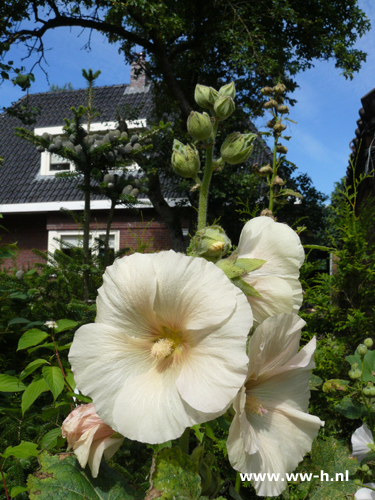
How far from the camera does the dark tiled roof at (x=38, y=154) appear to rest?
1010 cm

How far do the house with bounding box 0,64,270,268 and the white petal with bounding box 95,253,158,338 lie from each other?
293 inches

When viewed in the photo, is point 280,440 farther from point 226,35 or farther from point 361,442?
point 226,35

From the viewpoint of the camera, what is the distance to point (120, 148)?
2.93 meters

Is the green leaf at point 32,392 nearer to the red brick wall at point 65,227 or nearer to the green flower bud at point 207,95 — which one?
the green flower bud at point 207,95

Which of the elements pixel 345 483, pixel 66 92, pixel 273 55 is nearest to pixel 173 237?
pixel 273 55

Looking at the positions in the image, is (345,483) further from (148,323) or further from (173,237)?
(173,237)

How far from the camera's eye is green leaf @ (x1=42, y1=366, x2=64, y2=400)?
1070 mm

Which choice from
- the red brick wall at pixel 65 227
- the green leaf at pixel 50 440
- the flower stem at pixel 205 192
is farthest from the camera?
the red brick wall at pixel 65 227

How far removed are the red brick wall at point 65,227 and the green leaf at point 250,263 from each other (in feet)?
26.9

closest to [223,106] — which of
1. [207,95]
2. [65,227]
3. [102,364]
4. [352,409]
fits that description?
[207,95]

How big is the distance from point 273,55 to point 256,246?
7682 mm

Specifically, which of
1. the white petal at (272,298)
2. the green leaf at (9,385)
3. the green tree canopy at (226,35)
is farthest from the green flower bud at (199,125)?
the green tree canopy at (226,35)

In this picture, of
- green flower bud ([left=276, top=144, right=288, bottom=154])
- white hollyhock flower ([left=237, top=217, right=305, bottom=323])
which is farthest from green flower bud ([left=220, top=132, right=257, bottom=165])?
green flower bud ([left=276, top=144, right=288, bottom=154])

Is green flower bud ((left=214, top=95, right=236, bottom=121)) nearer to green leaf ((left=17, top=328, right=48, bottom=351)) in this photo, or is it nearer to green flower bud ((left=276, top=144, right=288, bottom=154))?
green leaf ((left=17, top=328, right=48, bottom=351))
